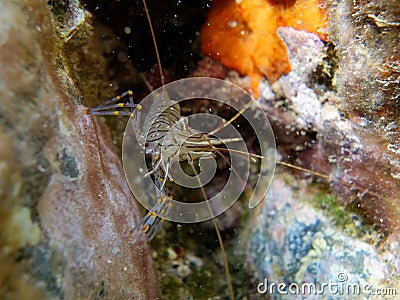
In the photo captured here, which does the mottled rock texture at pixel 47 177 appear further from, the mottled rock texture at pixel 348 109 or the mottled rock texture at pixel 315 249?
the mottled rock texture at pixel 348 109

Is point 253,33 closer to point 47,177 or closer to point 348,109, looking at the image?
point 348,109

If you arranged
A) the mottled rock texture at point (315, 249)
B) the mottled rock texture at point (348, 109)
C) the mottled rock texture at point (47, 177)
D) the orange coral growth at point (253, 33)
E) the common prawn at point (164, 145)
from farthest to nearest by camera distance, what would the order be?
the common prawn at point (164, 145) < the orange coral growth at point (253, 33) < the mottled rock texture at point (315, 249) < the mottled rock texture at point (348, 109) < the mottled rock texture at point (47, 177)

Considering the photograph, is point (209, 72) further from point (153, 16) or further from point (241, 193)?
point (241, 193)

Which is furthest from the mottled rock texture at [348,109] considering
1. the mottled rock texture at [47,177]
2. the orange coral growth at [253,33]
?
the mottled rock texture at [47,177]

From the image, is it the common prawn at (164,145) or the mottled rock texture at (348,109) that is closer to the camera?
the mottled rock texture at (348,109)

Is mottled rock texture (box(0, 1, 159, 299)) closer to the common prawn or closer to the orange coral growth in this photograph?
the common prawn

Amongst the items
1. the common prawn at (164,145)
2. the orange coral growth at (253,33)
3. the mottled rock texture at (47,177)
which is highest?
the orange coral growth at (253,33)

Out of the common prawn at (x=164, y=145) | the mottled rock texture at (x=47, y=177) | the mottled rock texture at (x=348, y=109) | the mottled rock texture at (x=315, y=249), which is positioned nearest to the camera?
the mottled rock texture at (x=47, y=177)
